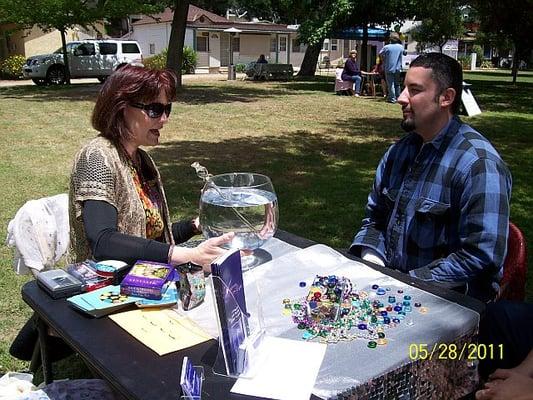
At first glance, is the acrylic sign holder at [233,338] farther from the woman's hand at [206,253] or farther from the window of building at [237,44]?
the window of building at [237,44]

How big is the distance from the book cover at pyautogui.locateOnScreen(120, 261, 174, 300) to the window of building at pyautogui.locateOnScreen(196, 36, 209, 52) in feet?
123

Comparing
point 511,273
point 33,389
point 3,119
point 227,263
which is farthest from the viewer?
point 3,119

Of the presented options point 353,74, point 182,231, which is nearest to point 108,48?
point 353,74

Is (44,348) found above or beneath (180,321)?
beneath

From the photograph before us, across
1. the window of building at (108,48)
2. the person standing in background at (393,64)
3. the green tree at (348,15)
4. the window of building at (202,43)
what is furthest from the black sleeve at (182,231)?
the window of building at (202,43)

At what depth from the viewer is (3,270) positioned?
4320 millimetres

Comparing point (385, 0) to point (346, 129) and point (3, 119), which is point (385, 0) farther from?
point (3, 119)

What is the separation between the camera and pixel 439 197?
8.29 feet

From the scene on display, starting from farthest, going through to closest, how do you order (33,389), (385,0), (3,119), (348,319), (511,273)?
(385,0) < (3,119) < (511,273) < (33,389) < (348,319)

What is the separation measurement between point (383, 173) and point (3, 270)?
304cm

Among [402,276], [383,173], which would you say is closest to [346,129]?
[383,173]

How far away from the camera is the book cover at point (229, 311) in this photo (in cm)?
138

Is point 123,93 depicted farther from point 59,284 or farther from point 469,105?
point 469,105

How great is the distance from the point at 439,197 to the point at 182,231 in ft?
3.90
